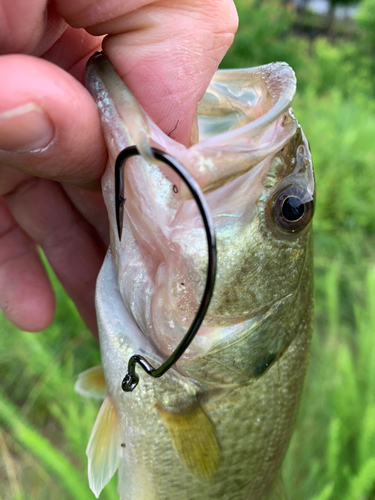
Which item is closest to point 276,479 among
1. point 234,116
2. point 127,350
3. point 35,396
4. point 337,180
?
point 127,350

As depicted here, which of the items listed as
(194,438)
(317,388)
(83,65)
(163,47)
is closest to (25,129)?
(163,47)

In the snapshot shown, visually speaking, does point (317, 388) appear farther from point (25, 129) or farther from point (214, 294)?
point (25, 129)

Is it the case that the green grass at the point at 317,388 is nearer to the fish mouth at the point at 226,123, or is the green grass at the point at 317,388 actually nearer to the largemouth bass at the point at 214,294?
the largemouth bass at the point at 214,294

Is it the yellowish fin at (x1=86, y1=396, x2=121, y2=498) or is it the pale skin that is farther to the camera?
the yellowish fin at (x1=86, y1=396, x2=121, y2=498)

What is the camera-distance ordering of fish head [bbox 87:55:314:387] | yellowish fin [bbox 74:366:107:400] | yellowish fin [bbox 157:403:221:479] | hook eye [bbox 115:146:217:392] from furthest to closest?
yellowish fin [bbox 74:366:107:400]
yellowish fin [bbox 157:403:221:479]
fish head [bbox 87:55:314:387]
hook eye [bbox 115:146:217:392]

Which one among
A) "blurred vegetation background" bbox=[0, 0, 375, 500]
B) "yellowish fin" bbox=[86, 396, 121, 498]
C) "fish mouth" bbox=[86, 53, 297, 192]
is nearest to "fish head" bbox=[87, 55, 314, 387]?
"fish mouth" bbox=[86, 53, 297, 192]

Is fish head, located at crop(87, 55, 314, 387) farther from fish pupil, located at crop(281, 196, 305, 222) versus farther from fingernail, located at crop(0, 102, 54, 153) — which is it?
fingernail, located at crop(0, 102, 54, 153)

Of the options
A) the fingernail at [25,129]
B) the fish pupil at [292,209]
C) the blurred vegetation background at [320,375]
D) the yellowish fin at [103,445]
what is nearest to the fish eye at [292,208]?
the fish pupil at [292,209]

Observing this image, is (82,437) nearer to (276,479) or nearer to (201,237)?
(276,479)
